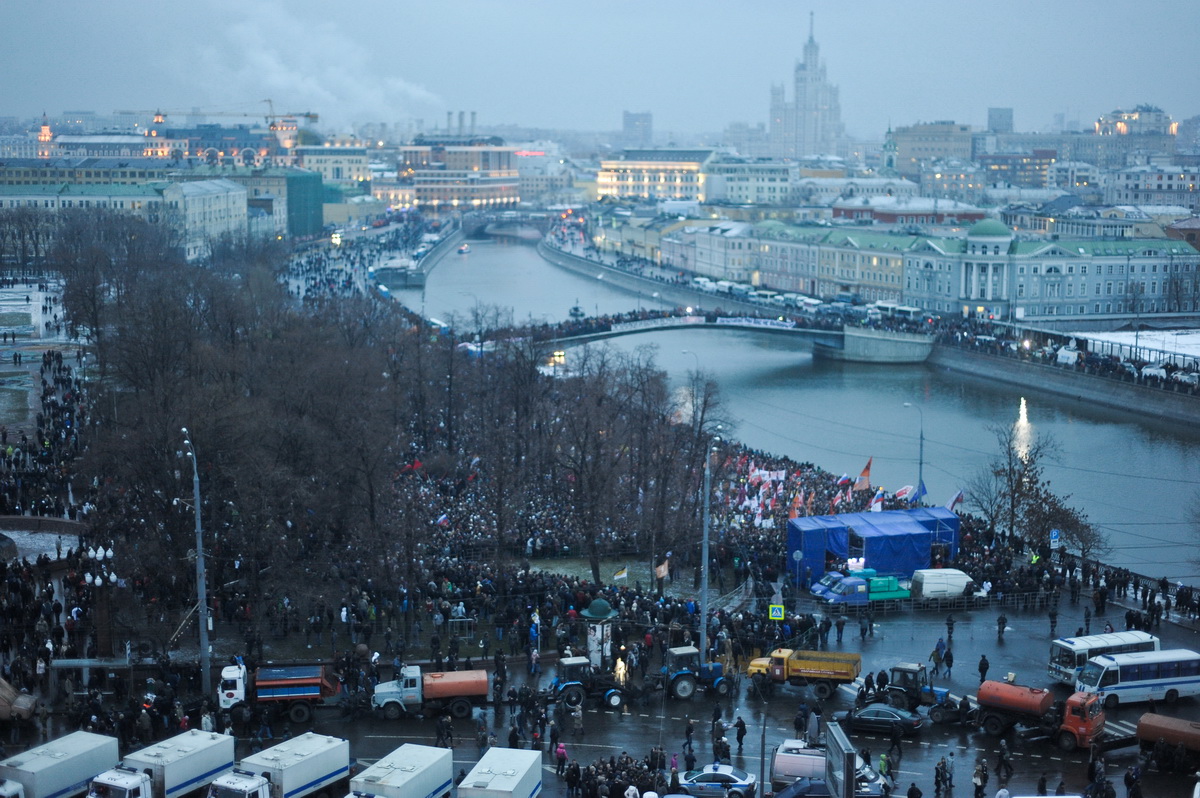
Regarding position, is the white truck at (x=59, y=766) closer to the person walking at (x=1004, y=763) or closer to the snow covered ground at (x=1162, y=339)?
the person walking at (x=1004, y=763)

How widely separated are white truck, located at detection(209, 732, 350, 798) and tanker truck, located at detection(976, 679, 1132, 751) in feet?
15.5

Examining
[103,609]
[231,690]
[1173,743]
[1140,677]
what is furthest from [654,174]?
[1173,743]

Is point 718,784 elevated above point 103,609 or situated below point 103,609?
below

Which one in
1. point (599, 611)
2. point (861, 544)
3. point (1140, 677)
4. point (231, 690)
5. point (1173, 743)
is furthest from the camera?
point (861, 544)

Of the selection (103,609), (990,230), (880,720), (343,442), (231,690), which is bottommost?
(880,720)

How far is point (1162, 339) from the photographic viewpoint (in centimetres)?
3525

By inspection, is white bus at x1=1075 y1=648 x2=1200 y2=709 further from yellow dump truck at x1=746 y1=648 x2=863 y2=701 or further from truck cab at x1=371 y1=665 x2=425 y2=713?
truck cab at x1=371 y1=665 x2=425 y2=713

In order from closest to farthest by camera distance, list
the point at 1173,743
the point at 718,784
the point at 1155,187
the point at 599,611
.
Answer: the point at 718,784
the point at 1173,743
the point at 599,611
the point at 1155,187

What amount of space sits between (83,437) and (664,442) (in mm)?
7621

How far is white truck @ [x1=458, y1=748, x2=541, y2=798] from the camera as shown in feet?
29.5

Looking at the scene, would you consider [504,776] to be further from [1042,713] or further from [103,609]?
[103,609]

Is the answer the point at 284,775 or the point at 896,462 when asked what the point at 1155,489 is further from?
the point at 284,775

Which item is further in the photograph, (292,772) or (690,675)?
(690,675)

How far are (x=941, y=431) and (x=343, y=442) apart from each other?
48.9ft
